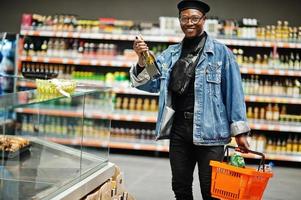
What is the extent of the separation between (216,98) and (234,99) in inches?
4.8

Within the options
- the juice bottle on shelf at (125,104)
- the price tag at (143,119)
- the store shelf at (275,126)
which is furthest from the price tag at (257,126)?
the juice bottle on shelf at (125,104)

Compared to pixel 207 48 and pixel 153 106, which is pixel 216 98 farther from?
pixel 153 106

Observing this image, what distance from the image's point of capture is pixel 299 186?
6059 millimetres

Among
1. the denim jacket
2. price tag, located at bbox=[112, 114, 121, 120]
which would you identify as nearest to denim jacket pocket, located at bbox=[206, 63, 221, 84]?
the denim jacket

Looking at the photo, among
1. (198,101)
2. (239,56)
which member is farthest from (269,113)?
(198,101)

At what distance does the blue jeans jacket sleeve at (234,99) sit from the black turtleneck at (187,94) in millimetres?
225

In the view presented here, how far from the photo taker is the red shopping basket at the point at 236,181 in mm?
2998

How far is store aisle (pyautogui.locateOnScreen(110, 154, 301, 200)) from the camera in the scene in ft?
Answer: 17.7

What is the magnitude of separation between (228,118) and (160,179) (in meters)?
2.85

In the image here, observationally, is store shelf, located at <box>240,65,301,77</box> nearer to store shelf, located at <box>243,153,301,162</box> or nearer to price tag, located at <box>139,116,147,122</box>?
store shelf, located at <box>243,153,301,162</box>

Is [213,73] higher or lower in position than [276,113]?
higher

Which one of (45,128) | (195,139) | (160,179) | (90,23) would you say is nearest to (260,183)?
(195,139)

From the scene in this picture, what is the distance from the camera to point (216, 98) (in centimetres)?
331

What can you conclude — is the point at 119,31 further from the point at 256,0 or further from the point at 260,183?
the point at 260,183
